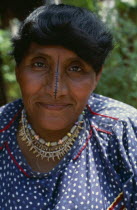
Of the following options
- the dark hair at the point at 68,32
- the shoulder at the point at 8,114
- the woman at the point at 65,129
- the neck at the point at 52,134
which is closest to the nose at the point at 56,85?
the woman at the point at 65,129

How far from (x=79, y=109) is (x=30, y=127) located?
383 mm

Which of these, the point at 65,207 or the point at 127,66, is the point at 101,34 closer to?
the point at 65,207

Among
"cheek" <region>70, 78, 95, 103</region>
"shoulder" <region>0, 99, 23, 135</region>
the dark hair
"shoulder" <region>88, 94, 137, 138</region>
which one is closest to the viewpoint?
the dark hair

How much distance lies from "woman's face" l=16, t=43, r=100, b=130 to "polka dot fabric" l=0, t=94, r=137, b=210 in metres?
0.21

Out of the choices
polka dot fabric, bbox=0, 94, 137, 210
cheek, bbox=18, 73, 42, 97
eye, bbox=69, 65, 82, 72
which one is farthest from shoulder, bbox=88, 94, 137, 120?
cheek, bbox=18, 73, 42, 97

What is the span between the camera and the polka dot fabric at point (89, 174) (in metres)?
1.92

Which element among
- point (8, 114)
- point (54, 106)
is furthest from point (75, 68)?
point (8, 114)

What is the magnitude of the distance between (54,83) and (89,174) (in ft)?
1.81

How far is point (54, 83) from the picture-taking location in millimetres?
1812

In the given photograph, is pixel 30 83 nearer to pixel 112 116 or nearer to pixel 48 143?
pixel 48 143

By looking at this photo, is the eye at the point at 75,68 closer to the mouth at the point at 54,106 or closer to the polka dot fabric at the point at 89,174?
the mouth at the point at 54,106

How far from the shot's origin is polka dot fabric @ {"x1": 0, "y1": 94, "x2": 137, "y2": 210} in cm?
192

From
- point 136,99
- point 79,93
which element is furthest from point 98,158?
point 136,99

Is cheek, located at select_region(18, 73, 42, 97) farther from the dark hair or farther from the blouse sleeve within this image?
the blouse sleeve
